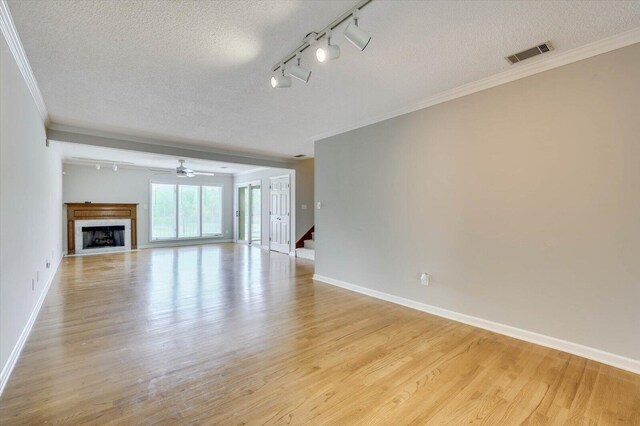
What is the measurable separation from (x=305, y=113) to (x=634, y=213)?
11.0 ft

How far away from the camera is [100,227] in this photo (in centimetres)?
816

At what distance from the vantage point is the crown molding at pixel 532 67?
7.36ft

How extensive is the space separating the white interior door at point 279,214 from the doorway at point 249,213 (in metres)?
0.74

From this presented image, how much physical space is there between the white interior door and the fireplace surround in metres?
4.04

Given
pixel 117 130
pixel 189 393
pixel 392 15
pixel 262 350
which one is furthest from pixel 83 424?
pixel 117 130

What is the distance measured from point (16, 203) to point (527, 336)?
462cm

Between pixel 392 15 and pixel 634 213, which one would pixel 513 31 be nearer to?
pixel 392 15

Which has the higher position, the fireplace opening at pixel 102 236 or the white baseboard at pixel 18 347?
the fireplace opening at pixel 102 236

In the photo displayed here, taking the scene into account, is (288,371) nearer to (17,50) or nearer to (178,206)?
(17,50)

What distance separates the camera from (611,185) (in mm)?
2324

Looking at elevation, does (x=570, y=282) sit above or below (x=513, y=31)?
below

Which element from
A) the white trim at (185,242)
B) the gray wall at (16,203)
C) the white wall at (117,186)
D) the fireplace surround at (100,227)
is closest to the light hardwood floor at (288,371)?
the gray wall at (16,203)

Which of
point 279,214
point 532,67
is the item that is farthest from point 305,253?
point 532,67

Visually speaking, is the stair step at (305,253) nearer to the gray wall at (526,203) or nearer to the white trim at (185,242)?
the gray wall at (526,203)
